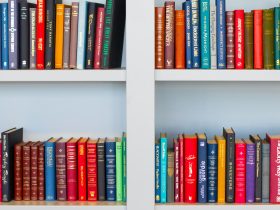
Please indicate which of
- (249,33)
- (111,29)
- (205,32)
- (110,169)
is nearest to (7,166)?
(110,169)

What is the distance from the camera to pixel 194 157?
166cm

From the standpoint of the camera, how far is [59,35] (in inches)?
64.7

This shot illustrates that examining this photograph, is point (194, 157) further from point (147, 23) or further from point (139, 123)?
point (147, 23)

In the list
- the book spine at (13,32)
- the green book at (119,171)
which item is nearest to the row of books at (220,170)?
the green book at (119,171)

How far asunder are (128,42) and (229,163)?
549mm

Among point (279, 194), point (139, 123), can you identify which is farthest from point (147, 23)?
point (279, 194)

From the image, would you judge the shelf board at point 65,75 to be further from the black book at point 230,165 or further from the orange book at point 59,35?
the black book at point 230,165

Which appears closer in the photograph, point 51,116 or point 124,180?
point 124,180

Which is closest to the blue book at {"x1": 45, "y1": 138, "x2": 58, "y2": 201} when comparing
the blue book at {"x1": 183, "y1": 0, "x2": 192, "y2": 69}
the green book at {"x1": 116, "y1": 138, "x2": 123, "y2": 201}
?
the green book at {"x1": 116, "y1": 138, "x2": 123, "y2": 201}

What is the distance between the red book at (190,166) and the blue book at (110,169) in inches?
10.1

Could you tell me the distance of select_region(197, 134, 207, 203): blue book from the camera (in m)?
1.65

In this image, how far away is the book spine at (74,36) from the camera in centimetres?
164

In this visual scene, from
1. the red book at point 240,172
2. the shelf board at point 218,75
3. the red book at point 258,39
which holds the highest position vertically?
the red book at point 258,39

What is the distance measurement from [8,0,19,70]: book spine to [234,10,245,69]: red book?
0.76 meters
